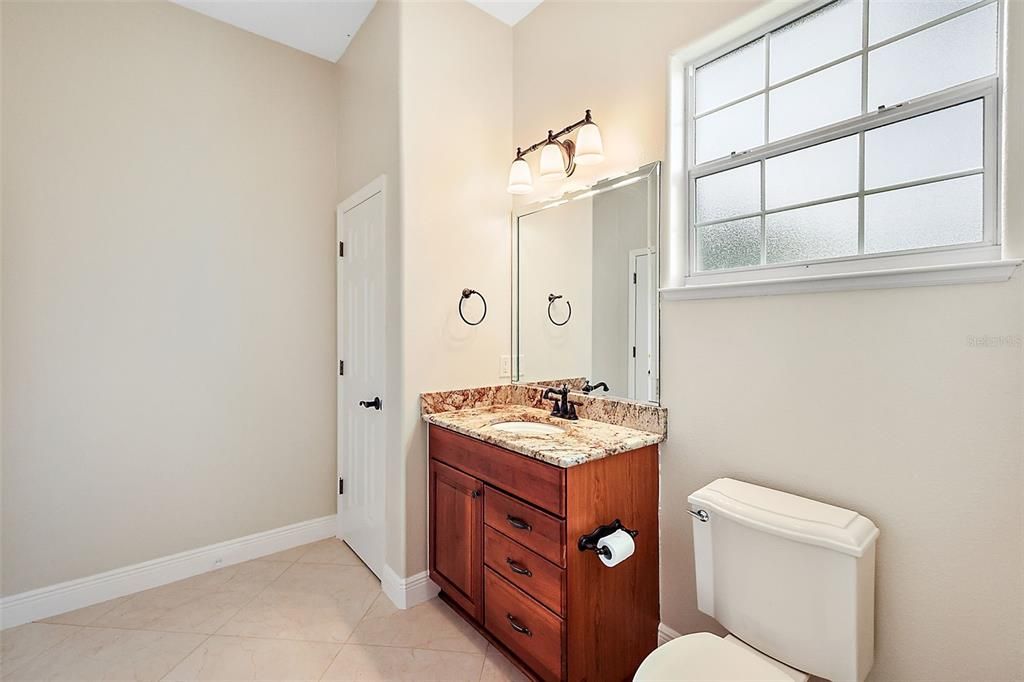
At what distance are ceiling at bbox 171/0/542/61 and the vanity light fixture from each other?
0.69 meters

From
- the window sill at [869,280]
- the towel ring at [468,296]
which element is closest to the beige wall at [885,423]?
the window sill at [869,280]

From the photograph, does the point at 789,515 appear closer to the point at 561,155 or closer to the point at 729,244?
the point at 729,244

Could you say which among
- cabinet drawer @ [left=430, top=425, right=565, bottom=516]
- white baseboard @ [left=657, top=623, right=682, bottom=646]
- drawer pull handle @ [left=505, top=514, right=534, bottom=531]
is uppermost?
cabinet drawer @ [left=430, top=425, right=565, bottom=516]

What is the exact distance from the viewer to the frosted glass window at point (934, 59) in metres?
1.16

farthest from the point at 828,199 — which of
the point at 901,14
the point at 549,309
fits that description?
the point at 549,309

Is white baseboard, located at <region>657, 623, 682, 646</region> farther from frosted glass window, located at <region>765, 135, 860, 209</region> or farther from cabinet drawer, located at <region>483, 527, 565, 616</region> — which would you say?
frosted glass window, located at <region>765, 135, 860, 209</region>

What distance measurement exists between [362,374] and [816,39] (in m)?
2.39

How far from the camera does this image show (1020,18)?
1050 mm

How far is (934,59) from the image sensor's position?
123 cm

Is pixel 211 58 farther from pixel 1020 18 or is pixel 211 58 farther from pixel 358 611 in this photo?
pixel 1020 18

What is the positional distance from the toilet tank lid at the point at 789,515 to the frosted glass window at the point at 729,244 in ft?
2.51

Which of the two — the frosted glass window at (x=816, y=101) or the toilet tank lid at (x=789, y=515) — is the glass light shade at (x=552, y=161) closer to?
the frosted glass window at (x=816, y=101)

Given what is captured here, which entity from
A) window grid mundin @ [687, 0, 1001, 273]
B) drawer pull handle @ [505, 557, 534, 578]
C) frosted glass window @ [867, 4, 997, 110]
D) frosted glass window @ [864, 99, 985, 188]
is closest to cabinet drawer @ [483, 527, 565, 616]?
drawer pull handle @ [505, 557, 534, 578]

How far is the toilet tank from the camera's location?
1139mm
